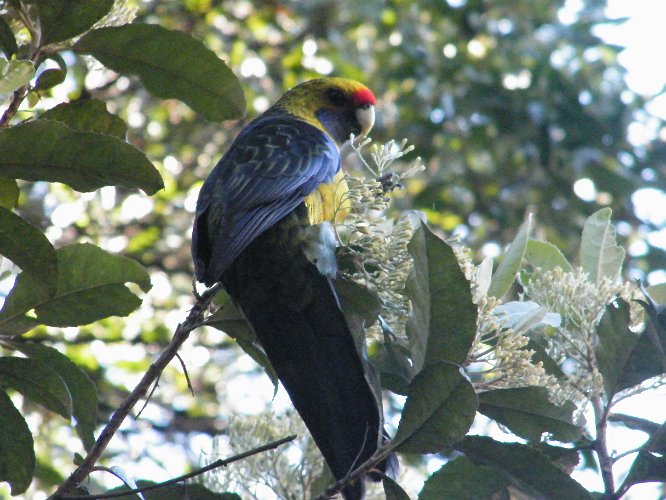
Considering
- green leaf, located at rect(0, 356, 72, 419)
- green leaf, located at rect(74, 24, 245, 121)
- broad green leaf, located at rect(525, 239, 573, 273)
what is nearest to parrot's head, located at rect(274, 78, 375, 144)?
green leaf, located at rect(74, 24, 245, 121)

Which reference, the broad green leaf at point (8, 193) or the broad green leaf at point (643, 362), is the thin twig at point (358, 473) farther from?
the broad green leaf at point (8, 193)

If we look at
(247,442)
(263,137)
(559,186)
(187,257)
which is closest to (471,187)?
(559,186)

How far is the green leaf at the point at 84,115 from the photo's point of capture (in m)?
2.04

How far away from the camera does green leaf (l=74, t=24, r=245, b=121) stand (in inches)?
80.1

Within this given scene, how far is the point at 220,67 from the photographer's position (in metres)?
2.15

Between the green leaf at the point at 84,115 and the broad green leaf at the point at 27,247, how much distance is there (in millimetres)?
449

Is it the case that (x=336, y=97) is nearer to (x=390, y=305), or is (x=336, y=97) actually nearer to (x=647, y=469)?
(x=390, y=305)

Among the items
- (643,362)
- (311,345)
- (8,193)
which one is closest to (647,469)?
(643,362)

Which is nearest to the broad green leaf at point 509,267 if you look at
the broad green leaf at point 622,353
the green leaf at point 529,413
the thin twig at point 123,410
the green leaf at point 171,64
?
the broad green leaf at point 622,353

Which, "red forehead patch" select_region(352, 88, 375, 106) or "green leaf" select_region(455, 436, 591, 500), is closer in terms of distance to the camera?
"green leaf" select_region(455, 436, 591, 500)

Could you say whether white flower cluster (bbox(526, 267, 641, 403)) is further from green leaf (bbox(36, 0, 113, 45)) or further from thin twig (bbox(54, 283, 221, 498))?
green leaf (bbox(36, 0, 113, 45))

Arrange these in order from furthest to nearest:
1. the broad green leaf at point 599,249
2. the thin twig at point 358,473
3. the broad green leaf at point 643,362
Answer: the broad green leaf at point 599,249
the broad green leaf at point 643,362
the thin twig at point 358,473

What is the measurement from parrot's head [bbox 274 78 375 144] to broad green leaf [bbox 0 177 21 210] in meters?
1.80

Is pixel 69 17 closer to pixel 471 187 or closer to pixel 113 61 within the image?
pixel 113 61
